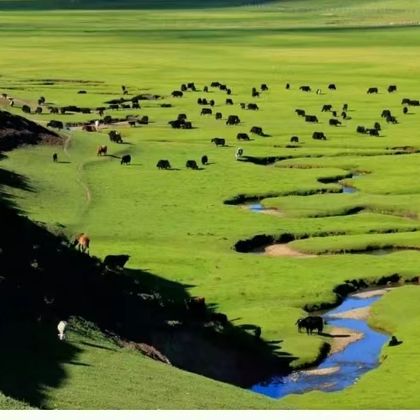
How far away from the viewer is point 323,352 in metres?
34.8

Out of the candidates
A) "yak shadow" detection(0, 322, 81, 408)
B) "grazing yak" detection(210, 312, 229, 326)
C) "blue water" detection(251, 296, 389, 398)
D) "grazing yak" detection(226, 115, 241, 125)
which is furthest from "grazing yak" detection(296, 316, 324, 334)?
"grazing yak" detection(226, 115, 241, 125)

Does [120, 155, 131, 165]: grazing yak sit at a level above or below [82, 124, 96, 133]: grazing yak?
below

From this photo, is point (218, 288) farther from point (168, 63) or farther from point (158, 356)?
point (168, 63)

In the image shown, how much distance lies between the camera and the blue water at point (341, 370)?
31781 millimetres

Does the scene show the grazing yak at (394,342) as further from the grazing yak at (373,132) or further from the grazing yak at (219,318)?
the grazing yak at (373,132)

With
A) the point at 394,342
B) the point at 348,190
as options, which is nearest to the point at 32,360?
the point at 394,342

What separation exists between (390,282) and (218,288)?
21.5ft

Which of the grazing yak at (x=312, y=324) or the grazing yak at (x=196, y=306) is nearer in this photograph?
the grazing yak at (x=196, y=306)

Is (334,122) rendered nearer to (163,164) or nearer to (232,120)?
(232,120)

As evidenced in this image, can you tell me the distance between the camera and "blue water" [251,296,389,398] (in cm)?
3178

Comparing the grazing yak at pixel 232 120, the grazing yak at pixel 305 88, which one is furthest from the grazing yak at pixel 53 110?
the grazing yak at pixel 305 88

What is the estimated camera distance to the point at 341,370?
33.2 m

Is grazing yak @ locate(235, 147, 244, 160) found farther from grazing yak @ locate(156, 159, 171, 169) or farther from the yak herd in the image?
grazing yak @ locate(156, 159, 171, 169)
